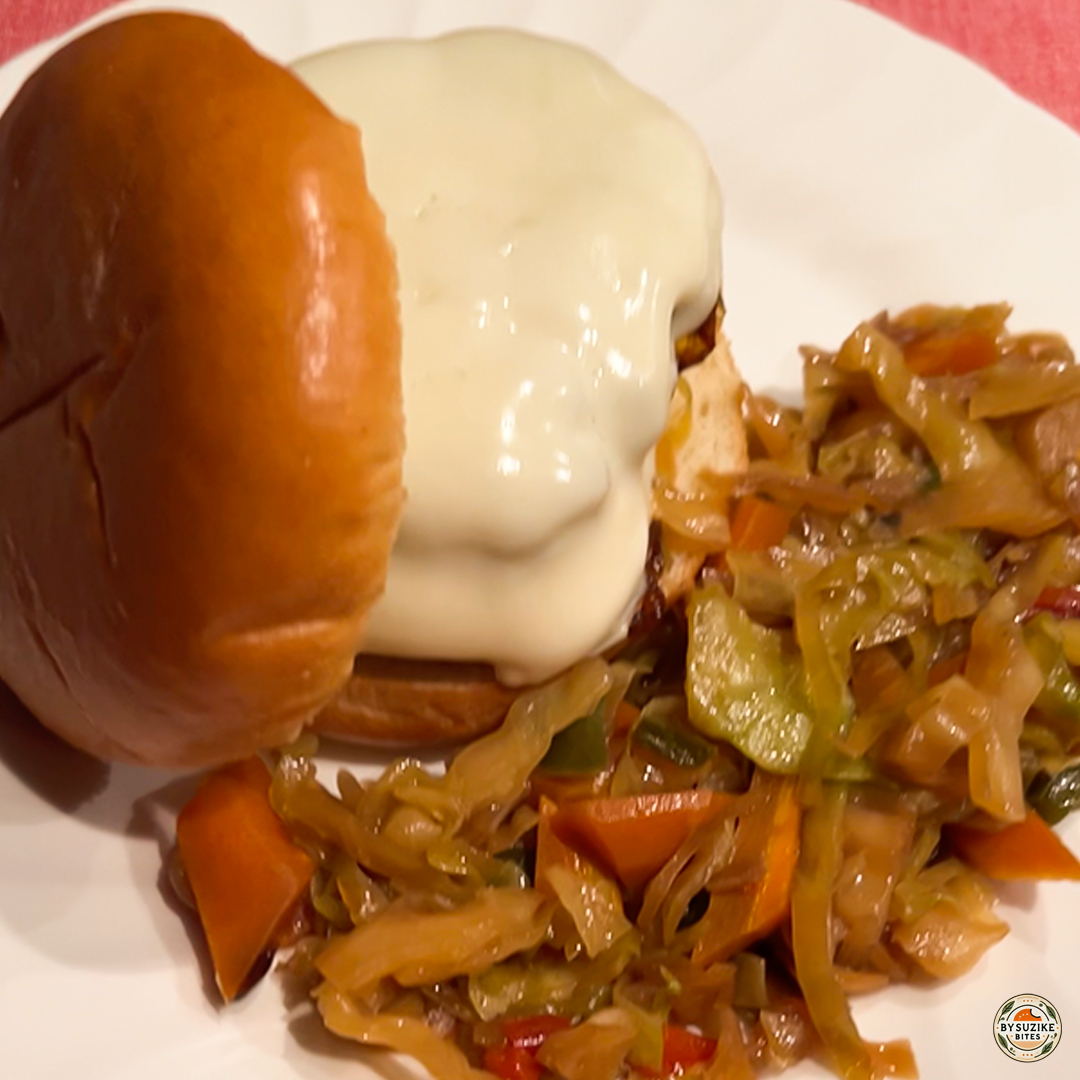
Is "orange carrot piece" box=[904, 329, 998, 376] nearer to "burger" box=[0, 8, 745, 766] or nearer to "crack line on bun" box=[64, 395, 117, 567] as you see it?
"burger" box=[0, 8, 745, 766]

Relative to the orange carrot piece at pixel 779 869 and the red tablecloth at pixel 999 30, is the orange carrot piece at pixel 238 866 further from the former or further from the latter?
the red tablecloth at pixel 999 30

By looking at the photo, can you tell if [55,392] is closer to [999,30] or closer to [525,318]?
[525,318]

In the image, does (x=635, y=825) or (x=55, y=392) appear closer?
(x=55, y=392)

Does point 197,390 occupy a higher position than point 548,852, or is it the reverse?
point 197,390

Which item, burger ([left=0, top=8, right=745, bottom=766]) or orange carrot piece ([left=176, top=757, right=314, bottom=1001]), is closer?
burger ([left=0, top=8, right=745, bottom=766])

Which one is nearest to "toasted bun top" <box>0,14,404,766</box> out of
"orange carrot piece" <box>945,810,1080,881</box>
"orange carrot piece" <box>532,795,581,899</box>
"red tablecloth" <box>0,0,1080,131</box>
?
"orange carrot piece" <box>532,795,581,899</box>
